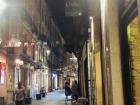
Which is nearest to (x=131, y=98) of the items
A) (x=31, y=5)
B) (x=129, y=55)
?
(x=129, y=55)

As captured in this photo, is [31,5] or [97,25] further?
[31,5]

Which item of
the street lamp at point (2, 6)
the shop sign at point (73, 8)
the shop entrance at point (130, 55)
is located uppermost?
the street lamp at point (2, 6)

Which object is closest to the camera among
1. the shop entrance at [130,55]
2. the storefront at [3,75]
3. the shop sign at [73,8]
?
the shop entrance at [130,55]

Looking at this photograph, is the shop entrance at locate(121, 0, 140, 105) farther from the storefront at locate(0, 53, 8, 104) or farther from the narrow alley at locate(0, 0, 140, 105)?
the storefront at locate(0, 53, 8, 104)

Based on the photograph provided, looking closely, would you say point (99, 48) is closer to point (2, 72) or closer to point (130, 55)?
point (130, 55)

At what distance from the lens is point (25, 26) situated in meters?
33.9

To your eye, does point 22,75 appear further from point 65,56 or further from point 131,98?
point 65,56

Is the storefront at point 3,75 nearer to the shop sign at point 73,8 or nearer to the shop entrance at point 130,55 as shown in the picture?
the shop sign at point 73,8

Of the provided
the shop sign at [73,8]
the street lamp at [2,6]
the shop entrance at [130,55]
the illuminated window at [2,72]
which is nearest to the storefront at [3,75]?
the illuminated window at [2,72]

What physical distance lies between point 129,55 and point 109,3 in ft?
2.74

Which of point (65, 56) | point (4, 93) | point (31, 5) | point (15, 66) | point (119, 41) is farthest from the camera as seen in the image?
point (65, 56)

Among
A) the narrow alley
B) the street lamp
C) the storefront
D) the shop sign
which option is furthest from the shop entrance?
the street lamp

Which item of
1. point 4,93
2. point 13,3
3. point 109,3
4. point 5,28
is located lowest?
point 4,93

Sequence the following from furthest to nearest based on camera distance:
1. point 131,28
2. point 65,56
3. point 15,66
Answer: point 65,56, point 15,66, point 131,28
